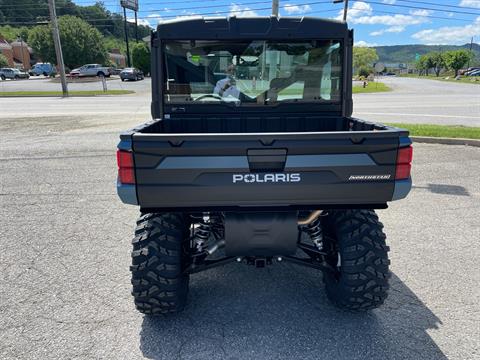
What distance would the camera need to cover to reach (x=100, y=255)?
3.99 metres

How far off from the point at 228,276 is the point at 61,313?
1.49 m

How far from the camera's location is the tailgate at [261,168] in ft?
7.82

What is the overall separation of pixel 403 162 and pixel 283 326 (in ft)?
5.04

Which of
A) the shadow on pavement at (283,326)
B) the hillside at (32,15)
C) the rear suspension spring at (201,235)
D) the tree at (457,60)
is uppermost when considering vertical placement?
the hillside at (32,15)

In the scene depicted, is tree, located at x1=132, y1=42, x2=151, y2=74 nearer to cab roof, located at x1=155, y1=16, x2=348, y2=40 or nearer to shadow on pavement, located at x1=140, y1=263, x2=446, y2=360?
cab roof, located at x1=155, y1=16, x2=348, y2=40

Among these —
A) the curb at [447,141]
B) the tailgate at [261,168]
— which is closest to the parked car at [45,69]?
the curb at [447,141]

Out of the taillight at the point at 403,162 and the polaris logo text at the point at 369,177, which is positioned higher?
the taillight at the point at 403,162

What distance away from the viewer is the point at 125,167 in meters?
2.40

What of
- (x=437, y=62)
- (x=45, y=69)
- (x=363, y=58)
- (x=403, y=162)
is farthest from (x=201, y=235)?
(x=437, y=62)

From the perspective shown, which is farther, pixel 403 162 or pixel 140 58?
pixel 140 58

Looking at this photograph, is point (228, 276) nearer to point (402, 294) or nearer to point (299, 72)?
point (402, 294)

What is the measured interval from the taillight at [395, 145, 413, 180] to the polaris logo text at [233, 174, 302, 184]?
68 cm

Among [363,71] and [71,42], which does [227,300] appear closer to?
[71,42]

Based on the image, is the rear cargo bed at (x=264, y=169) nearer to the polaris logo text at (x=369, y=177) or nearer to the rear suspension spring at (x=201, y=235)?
the polaris logo text at (x=369, y=177)
